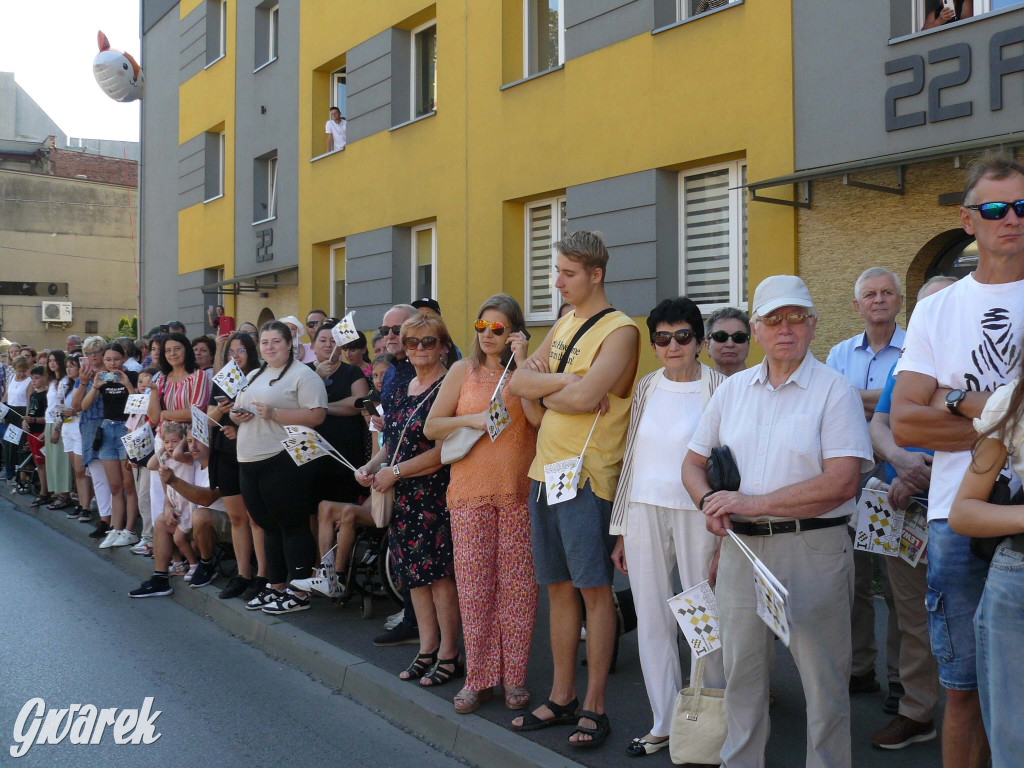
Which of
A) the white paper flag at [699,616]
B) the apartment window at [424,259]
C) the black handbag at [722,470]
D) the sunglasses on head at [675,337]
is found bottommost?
the white paper flag at [699,616]

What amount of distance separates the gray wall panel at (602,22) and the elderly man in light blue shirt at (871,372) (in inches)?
247

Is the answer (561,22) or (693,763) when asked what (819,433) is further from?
(561,22)

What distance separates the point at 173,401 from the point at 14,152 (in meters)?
39.8

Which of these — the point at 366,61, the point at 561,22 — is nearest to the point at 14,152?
the point at 366,61

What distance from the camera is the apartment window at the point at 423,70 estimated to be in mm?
14672

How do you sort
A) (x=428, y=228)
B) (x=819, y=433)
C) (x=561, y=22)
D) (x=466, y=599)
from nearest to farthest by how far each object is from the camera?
1. (x=819, y=433)
2. (x=466, y=599)
3. (x=561, y=22)
4. (x=428, y=228)

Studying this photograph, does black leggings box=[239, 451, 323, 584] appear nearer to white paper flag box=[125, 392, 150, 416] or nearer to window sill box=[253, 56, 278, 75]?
white paper flag box=[125, 392, 150, 416]

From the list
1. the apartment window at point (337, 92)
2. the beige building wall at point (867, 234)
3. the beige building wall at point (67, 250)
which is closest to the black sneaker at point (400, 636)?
the beige building wall at point (867, 234)

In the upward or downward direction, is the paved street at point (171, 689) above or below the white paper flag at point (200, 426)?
below

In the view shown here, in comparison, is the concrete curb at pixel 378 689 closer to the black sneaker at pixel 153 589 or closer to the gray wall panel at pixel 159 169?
the black sneaker at pixel 153 589

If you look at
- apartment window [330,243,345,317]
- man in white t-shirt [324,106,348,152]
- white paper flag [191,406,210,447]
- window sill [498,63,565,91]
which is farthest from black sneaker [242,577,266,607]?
man in white t-shirt [324,106,348,152]

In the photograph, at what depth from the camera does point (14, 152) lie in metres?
41.9

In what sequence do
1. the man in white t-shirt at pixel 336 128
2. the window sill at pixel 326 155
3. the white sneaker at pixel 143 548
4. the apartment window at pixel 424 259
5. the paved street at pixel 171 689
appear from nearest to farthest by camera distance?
1. the paved street at pixel 171 689
2. the white sneaker at pixel 143 548
3. the apartment window at pixel 424 259
4. the window sill at pixel 326 155
5. the man in white t-shirt at pixel 336 128

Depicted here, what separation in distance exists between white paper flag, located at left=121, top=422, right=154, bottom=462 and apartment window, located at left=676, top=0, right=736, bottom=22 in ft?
22.9
